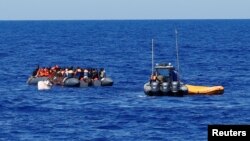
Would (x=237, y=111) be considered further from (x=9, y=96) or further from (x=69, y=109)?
(x=9, y=96)

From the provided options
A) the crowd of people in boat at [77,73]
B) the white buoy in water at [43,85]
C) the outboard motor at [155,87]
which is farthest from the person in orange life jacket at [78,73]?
the outboard motor at [155,87]

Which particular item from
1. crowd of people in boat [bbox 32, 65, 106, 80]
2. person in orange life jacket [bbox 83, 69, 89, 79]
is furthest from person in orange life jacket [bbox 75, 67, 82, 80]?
person in orange life jacket [bbox 83, 69, 89, 79]

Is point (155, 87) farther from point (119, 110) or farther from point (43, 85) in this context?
point (43, 85)

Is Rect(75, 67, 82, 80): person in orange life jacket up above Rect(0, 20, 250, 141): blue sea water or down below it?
above

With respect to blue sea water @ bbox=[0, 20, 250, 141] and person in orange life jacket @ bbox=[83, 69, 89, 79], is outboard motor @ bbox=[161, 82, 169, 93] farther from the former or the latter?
person in orange life jacket @ bbox=[83, 69, 89, 79]

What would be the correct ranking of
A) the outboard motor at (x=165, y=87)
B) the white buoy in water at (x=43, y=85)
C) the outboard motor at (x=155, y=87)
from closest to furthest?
the outboard motor at (x=155, y=87) < the outboard motor at (x=165, y=87) < the white buoy in water at (x=43, y=85)

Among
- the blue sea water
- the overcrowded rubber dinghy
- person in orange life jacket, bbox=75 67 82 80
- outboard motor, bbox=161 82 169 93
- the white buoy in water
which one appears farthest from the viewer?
person in orange life jacket, bbox=75 67 82 80

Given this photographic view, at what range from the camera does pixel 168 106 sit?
5934 centimetres

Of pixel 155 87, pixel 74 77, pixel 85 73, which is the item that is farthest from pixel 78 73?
pixel 155 87

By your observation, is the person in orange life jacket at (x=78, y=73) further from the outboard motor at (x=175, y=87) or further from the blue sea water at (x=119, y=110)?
the outboard motor at (x=175, y=87)

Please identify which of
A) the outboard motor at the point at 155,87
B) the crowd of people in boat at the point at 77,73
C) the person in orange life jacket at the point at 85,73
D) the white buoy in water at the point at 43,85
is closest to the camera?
the outboard motor at the point at 155,87

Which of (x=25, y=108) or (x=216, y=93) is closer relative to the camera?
(x=25, y=108)

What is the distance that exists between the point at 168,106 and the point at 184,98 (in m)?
5.25

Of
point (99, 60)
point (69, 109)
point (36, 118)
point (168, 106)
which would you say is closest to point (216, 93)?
point (168, 106)
